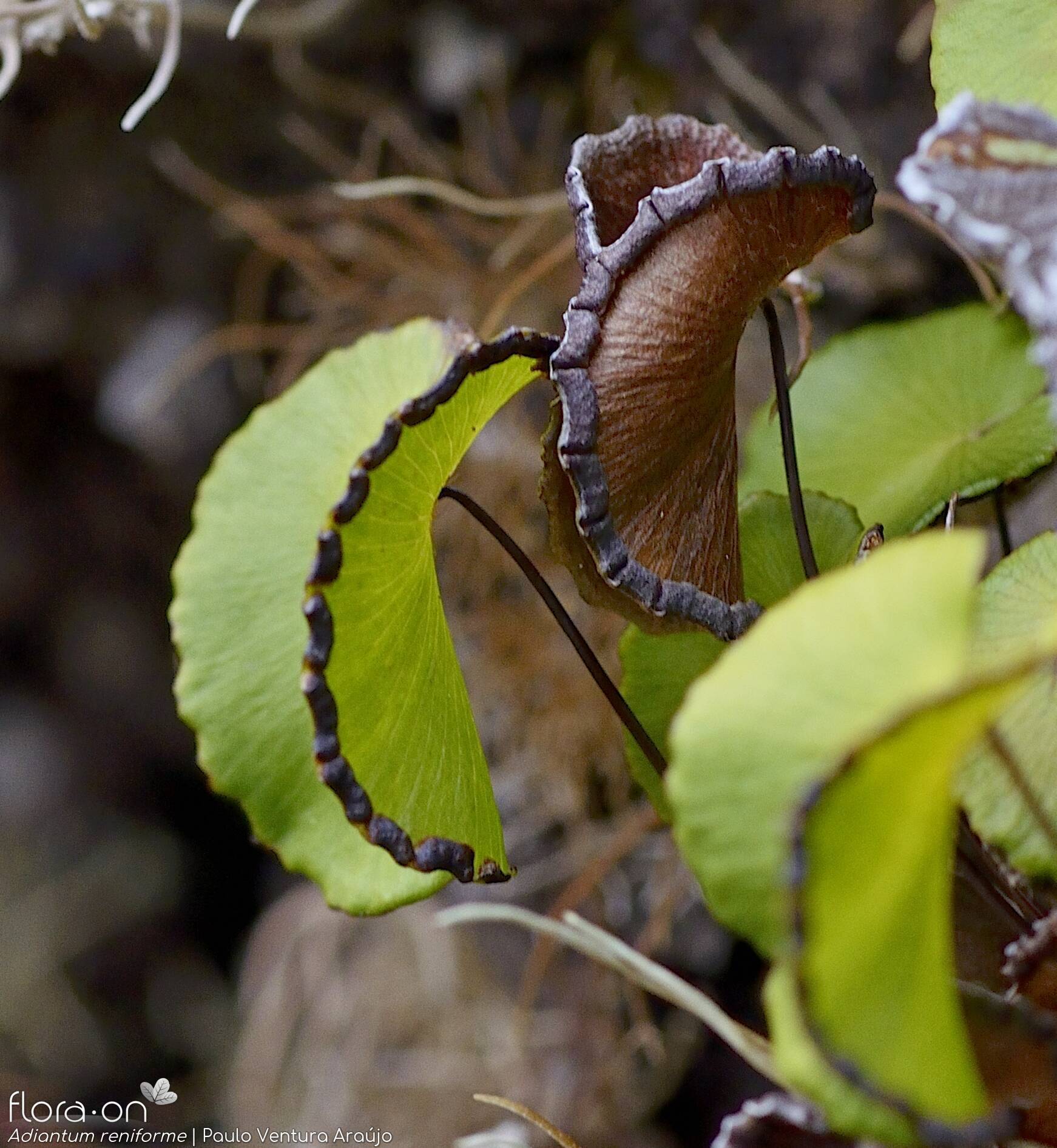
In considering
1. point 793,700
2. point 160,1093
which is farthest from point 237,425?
point 793,700

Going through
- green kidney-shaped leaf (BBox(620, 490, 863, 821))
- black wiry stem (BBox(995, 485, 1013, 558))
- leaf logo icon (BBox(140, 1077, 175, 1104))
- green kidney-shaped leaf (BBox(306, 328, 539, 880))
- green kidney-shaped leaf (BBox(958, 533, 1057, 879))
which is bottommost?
green kidney-shaped leaf (BBox(958, 533, 1057, 879))

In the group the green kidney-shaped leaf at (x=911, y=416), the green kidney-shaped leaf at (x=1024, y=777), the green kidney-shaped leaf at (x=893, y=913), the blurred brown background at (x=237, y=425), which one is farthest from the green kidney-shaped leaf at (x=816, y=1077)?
the blurred brown background at (x=237, y=425)

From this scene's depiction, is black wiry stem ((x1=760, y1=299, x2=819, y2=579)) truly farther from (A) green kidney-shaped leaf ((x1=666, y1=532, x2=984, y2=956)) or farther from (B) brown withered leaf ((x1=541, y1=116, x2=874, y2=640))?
(A) green kidney-shaped leaf ((x1=666, y1=532, x2=984, y2=956))

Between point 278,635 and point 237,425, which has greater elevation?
point 237,425

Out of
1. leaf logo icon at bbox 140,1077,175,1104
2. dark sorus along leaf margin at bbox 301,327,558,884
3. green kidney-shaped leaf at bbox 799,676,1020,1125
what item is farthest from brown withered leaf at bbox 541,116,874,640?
leaf logo icon at bbox 140,1077,175,1104

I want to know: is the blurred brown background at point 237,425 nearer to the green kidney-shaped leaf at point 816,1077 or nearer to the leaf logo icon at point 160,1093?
the leaf logo icon at point 160,1093

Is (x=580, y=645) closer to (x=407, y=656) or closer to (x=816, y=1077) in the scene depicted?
(x=407, y=656)

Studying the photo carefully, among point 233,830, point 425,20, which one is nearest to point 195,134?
point 425,20
